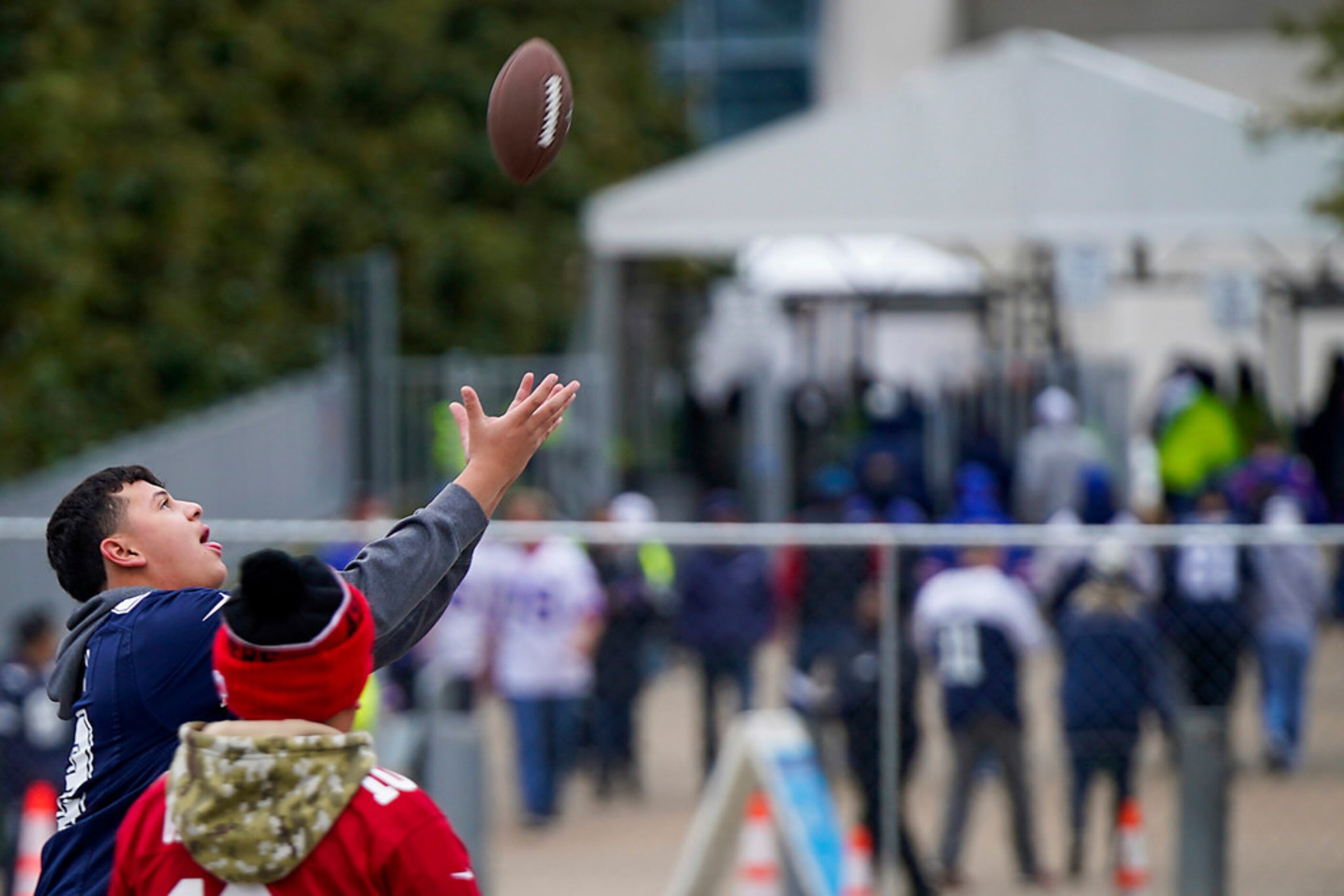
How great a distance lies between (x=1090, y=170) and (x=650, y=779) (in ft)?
19.5

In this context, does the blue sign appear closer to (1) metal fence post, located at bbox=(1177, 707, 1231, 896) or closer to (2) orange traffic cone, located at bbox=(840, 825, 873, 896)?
(2) orange traffic cone, located at bbox=(840, 825, 873, 896)

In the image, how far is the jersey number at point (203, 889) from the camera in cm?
253

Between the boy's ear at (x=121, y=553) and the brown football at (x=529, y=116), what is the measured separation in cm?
126

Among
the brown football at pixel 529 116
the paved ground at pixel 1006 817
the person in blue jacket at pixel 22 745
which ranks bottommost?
the paved ground at pixel 1006 817

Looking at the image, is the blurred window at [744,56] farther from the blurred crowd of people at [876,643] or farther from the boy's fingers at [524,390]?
the boy's fingers at [524,390]

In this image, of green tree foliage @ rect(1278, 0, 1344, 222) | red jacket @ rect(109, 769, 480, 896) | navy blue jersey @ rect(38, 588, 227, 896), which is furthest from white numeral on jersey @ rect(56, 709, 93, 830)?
green tree foliage @ rect(1278, 0, 1344, 222)

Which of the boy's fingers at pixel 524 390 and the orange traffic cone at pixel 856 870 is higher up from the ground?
the boy's fingers at pixel 524 390

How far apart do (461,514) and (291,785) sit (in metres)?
0.80

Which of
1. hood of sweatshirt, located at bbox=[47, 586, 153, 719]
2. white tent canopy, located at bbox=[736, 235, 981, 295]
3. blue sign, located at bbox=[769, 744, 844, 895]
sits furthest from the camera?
white tent canopy, located at bbox=[736, 235, 981, 295]

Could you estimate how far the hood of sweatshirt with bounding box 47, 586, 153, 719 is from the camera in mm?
3062

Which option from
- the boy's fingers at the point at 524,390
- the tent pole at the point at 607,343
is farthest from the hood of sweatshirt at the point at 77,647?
the tent pole at the point at 607,343

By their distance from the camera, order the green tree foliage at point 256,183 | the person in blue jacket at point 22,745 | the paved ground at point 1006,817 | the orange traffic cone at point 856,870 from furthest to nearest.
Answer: the green tree foliage at point 256,183, the paved ground at point 1006,817, the person in blue jacket at point 22,745, the orange traffic cone at point 856,870

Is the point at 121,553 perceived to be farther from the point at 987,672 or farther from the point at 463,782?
the point at 987,672

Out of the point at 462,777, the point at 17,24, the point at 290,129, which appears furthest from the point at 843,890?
the point at 290,129
